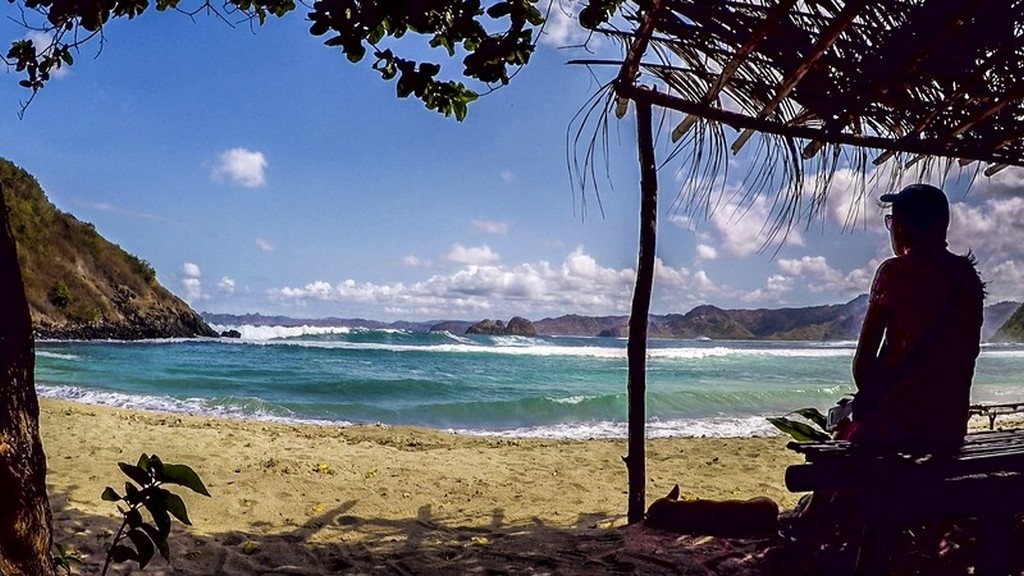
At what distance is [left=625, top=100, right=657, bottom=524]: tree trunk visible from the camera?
12.4 feet

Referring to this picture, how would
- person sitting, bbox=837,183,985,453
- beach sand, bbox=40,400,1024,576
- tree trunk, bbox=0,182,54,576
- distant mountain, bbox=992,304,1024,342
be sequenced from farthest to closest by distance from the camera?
distant mountain, bbox=992,304,1024,342 → beach sand, bbox=40,400,1024,576 → person sitting, bbox=837,183,985,453 → tree trunk, bbox=0,182,54,576

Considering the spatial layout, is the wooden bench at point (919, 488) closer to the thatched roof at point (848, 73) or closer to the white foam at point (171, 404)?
the thatched roof at point (848, 73)

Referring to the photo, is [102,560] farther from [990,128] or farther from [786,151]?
[990,128]

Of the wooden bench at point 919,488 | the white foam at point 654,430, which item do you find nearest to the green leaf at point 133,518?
the wooden bench at point 919,488

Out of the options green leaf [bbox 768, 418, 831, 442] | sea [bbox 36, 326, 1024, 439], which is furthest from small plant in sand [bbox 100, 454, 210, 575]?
sea [bbox 36, 326, 1024, 439]

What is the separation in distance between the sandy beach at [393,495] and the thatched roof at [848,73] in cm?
228

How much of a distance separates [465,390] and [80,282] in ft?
113

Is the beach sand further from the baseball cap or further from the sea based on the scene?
the sea

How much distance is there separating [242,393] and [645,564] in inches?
519

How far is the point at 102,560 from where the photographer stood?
318 cm

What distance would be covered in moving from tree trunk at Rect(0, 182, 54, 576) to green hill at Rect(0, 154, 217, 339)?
3986 centimetres

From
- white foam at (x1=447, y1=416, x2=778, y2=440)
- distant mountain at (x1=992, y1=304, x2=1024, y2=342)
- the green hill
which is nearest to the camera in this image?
white foam at (x1=447, y1=416, x2=778, y2=440)

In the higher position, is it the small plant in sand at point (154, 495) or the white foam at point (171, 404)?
the small plant in sand at point (154, 495)

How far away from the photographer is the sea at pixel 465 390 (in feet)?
37.7
